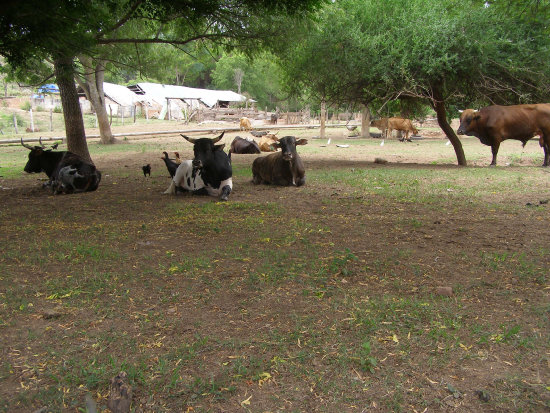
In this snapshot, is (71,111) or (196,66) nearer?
(71,111)

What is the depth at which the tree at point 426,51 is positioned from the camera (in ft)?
37.0

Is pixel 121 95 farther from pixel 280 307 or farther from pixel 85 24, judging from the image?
pixel 280 307

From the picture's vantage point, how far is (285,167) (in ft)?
32.1

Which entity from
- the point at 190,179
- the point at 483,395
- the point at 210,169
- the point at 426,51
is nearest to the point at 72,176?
the point at 190,179

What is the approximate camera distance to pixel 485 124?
525 inches

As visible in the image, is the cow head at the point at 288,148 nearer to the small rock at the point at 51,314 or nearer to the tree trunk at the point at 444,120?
the tree trunk at the point at 444,120

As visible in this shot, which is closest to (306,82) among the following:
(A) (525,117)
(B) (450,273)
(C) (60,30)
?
(A) (525,117)

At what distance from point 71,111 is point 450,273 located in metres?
11.2

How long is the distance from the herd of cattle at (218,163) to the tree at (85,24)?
2.17 m

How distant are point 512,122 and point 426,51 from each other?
13.3 ft

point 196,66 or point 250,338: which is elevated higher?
point 196,66

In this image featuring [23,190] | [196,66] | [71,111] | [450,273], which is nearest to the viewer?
[450,273]

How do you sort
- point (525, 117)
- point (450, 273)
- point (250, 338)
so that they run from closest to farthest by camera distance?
1. point (250, 338)
2. point (450, 273)
3. point (525, 117)

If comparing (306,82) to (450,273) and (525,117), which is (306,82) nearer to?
(525,117)
